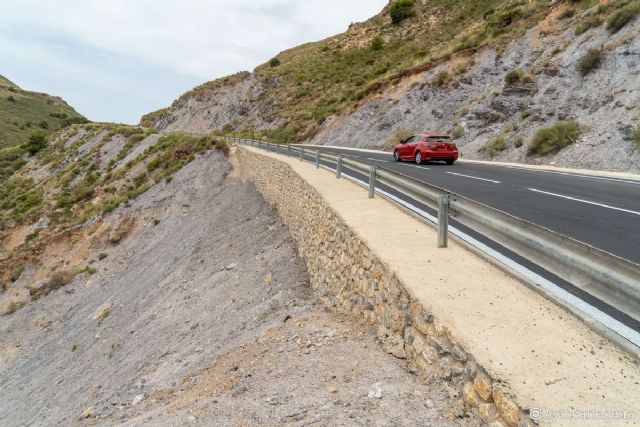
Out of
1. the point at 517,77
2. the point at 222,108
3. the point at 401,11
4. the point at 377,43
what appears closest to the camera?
the point at 517,77

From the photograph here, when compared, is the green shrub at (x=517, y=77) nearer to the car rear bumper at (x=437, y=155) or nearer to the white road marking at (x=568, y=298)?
the car rear bumper at (x=437, y=155)

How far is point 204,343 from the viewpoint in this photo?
8.01m

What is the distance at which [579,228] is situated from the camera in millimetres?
6898

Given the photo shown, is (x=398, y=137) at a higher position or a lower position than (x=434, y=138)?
lower

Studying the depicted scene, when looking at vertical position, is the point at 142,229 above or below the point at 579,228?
below

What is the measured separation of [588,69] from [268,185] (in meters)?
18.4

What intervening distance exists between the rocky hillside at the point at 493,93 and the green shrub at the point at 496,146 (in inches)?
2.5

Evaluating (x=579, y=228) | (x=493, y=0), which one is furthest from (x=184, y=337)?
(x=493, y=0)

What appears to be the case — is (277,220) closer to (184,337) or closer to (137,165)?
(184,337)

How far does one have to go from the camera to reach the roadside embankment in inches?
101

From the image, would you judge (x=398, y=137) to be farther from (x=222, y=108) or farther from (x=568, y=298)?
(x=222, y=108)

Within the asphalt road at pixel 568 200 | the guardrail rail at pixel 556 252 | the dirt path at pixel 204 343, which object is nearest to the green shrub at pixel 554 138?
the asphalt road at pixel 568 200

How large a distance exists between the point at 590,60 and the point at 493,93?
569 cm

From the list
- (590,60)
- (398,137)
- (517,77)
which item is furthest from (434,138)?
(398,137)
